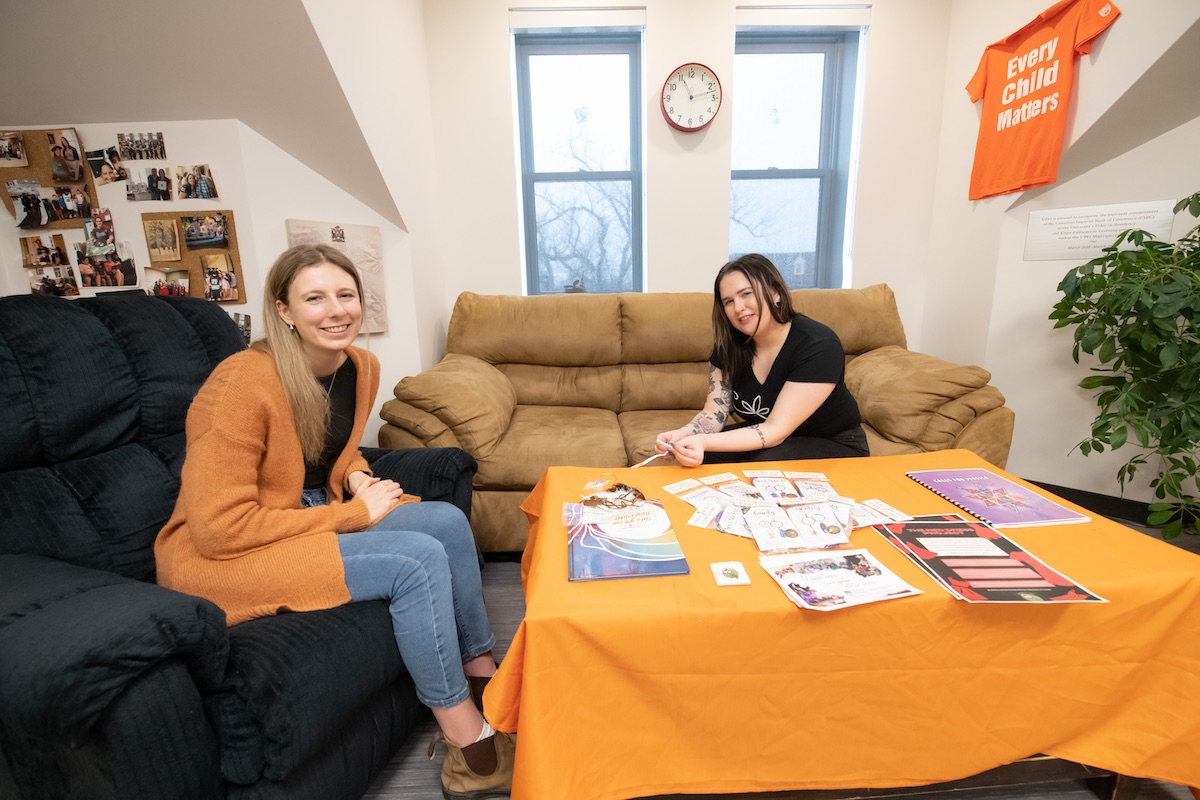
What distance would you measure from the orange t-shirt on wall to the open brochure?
2.35m

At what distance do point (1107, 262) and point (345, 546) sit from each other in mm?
2702

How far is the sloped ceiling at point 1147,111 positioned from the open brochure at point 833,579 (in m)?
2.35

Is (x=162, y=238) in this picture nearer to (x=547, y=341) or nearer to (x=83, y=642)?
(x=547, y=341)


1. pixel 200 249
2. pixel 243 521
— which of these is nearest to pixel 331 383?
pixel 243 521

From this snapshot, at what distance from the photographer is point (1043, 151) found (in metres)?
2.29

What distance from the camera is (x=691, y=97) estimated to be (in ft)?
9.39

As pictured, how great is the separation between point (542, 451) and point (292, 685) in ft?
3.99

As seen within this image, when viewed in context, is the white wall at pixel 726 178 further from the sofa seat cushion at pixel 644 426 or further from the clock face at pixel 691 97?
the sofa seat cushion at pixel 644 426

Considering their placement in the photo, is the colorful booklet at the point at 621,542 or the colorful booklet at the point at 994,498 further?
the colorful booklet at the point at 994,498

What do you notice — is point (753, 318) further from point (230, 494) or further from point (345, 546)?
point (230, 494)

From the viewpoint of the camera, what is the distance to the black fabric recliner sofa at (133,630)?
0.72m

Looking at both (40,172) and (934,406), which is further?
(934,406)

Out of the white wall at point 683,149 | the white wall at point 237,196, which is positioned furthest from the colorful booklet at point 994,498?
the white wall at point 237,196

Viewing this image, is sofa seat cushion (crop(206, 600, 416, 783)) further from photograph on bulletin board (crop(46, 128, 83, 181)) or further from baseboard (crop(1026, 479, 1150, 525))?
baseboard (crop(1026, 479, 1150, 525))
